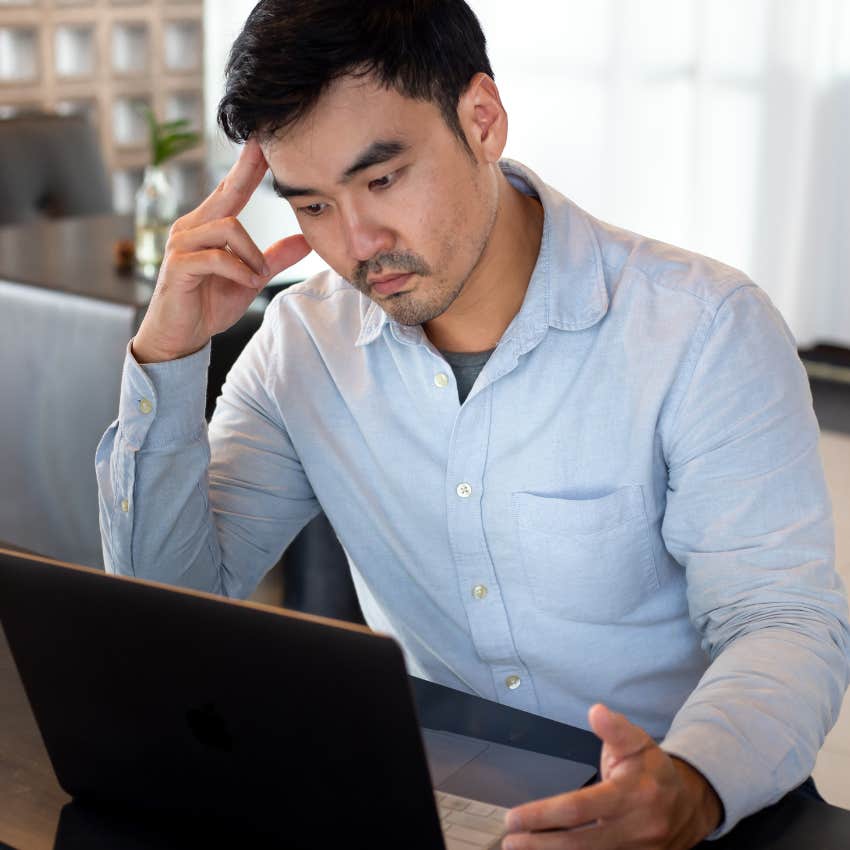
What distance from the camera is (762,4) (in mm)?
3811

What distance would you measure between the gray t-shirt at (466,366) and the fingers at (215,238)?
242 millimetres

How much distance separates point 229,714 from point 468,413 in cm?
53

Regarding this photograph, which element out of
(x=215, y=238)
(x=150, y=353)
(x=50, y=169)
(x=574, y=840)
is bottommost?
(x=50, y=169)

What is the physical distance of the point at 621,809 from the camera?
0.86m

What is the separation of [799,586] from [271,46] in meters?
0.67

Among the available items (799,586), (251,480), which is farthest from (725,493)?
(251,480)

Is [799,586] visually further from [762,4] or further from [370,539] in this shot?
[762,4]

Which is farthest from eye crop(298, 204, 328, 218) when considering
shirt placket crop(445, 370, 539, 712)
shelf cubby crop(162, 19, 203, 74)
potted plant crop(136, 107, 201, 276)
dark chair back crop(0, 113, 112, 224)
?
shelf cubby crop(162, 19, 203, 74)

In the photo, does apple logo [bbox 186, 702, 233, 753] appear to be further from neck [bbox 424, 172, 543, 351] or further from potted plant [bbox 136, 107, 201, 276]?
potted plant [bbox 136, 107, 201, 276]

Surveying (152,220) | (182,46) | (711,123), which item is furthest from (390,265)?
(182,46)

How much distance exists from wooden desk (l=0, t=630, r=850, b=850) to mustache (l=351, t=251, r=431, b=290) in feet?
1.36

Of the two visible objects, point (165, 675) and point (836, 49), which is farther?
point (836, 49)

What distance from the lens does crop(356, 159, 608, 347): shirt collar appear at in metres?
1.28

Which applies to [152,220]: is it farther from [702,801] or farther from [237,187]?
[702,801]
